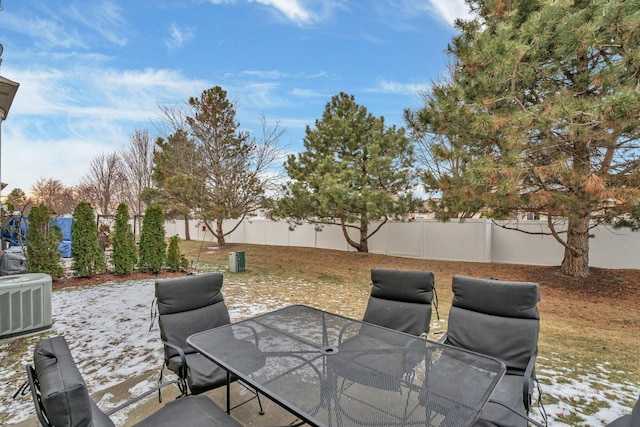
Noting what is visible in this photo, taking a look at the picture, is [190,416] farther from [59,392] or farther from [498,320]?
[498,320]

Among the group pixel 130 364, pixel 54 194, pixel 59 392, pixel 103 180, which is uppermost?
pixel 103 180

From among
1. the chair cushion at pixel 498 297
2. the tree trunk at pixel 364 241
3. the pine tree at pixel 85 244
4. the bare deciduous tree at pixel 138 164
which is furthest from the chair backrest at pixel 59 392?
the bare deciduous tree at pixel 138 164

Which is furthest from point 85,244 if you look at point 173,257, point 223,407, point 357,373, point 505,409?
point 505,409

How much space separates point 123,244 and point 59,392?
275 inches

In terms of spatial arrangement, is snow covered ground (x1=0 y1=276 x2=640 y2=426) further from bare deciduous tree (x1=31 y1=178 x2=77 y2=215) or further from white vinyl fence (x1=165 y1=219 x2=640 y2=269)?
bare deciduous tree (x1=31 y1=178 x2=77 y2=215)

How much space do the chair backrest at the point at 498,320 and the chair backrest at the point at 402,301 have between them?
1.04 feet

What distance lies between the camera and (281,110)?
12.0 metres

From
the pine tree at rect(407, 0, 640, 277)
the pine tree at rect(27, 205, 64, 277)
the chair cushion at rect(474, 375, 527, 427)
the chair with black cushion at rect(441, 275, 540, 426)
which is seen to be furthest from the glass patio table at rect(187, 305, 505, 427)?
the pine tree at rect(27, 205, 64, 277)

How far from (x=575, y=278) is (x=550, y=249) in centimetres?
167

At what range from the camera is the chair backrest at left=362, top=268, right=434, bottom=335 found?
9.30 feet

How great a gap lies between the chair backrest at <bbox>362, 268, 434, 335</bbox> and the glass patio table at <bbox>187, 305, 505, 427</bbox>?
0.58m

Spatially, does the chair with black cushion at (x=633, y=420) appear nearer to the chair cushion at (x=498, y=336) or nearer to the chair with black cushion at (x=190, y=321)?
the chair cushion at (x=498, y=336)

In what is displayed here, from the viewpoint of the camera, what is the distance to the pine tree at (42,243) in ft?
18.7

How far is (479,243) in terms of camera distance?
913 cm
